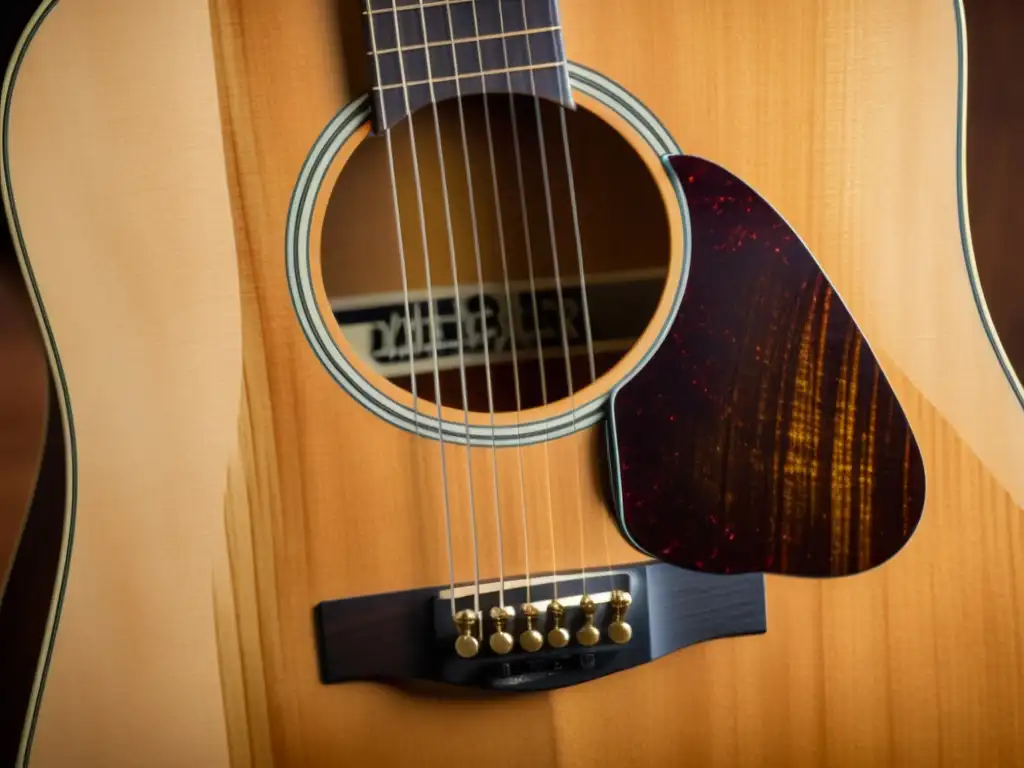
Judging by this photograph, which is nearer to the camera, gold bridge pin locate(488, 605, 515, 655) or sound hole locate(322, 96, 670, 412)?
gold bridge pin locate(488, 605, 515, 655)

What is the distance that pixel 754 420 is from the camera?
63 cm

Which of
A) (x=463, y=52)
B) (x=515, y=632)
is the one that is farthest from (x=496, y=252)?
(x=515, y=632)

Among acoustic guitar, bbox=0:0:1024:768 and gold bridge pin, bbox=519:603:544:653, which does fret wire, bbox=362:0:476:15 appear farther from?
gold bridge pin, bbox=519:603:544:653

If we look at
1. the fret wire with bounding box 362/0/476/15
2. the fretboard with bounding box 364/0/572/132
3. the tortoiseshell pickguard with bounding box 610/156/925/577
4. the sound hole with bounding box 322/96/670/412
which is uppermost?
the fret wire with bounding box 362/0/476/15

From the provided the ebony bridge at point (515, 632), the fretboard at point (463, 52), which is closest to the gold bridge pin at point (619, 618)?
the ebony bridge at point (515, 632)

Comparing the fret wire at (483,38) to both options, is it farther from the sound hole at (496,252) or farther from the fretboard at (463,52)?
the sound hole at (496,252)

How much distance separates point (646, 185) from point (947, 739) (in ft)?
1.60

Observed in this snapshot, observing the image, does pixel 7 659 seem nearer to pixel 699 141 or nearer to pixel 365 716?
pixel 365 716

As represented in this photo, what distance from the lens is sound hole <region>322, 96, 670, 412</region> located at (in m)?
0.75

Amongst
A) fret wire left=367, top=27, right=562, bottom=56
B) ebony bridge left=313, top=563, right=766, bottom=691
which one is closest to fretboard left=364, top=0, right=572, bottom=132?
fret wire left=367, top=27, right=562, bottom=56

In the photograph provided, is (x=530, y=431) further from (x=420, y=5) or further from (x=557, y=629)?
(x=420, y=5)

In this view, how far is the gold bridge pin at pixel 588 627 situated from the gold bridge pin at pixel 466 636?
0.07 meters

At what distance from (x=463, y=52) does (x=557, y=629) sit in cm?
39

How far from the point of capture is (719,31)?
61 cm
